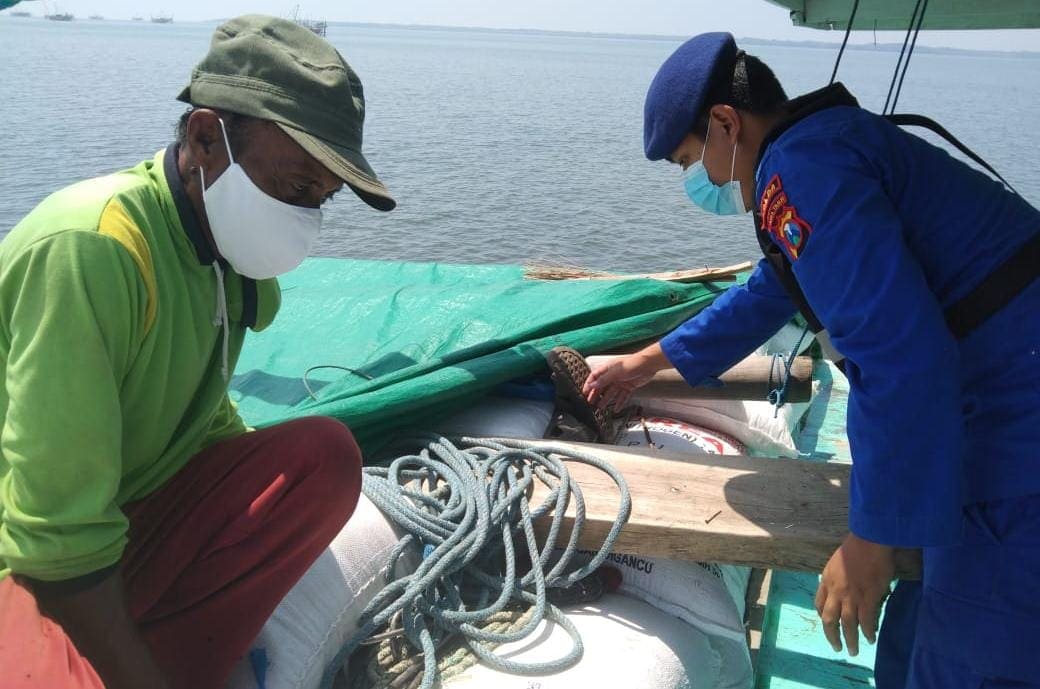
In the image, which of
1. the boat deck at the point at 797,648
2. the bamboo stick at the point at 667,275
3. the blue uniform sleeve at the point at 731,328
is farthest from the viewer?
the bamboo stick at the point at 667,275

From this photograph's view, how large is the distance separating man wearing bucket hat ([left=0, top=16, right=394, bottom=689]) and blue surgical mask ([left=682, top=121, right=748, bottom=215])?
25.4 inches

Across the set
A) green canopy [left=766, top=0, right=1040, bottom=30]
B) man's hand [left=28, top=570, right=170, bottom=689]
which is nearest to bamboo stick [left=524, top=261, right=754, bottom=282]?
green canopy [left=766, top=0, right=1040, bottom=30]

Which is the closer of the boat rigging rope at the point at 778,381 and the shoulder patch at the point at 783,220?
the shoulder patch at the point at 783,220

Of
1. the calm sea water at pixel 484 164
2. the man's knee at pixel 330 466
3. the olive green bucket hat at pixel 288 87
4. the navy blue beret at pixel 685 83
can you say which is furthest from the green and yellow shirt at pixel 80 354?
the calm sea water at pixel 484 164

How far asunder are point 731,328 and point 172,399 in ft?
4.55

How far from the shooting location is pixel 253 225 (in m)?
1.63

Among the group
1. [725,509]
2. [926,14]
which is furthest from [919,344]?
[926,14]

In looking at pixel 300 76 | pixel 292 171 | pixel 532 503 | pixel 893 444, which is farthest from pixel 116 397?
pixel 893 444

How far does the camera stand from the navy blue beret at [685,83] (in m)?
1.73

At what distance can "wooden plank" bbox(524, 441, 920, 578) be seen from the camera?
2002 millimetres

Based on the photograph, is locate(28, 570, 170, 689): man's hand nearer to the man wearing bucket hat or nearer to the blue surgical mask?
the man wearing bucket hat

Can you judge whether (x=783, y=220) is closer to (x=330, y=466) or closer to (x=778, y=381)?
(x=330, y=466)

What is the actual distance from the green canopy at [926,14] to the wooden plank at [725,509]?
1783 mm

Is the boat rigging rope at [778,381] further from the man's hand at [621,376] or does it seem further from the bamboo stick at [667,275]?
the bamboo stick at [667,275]
